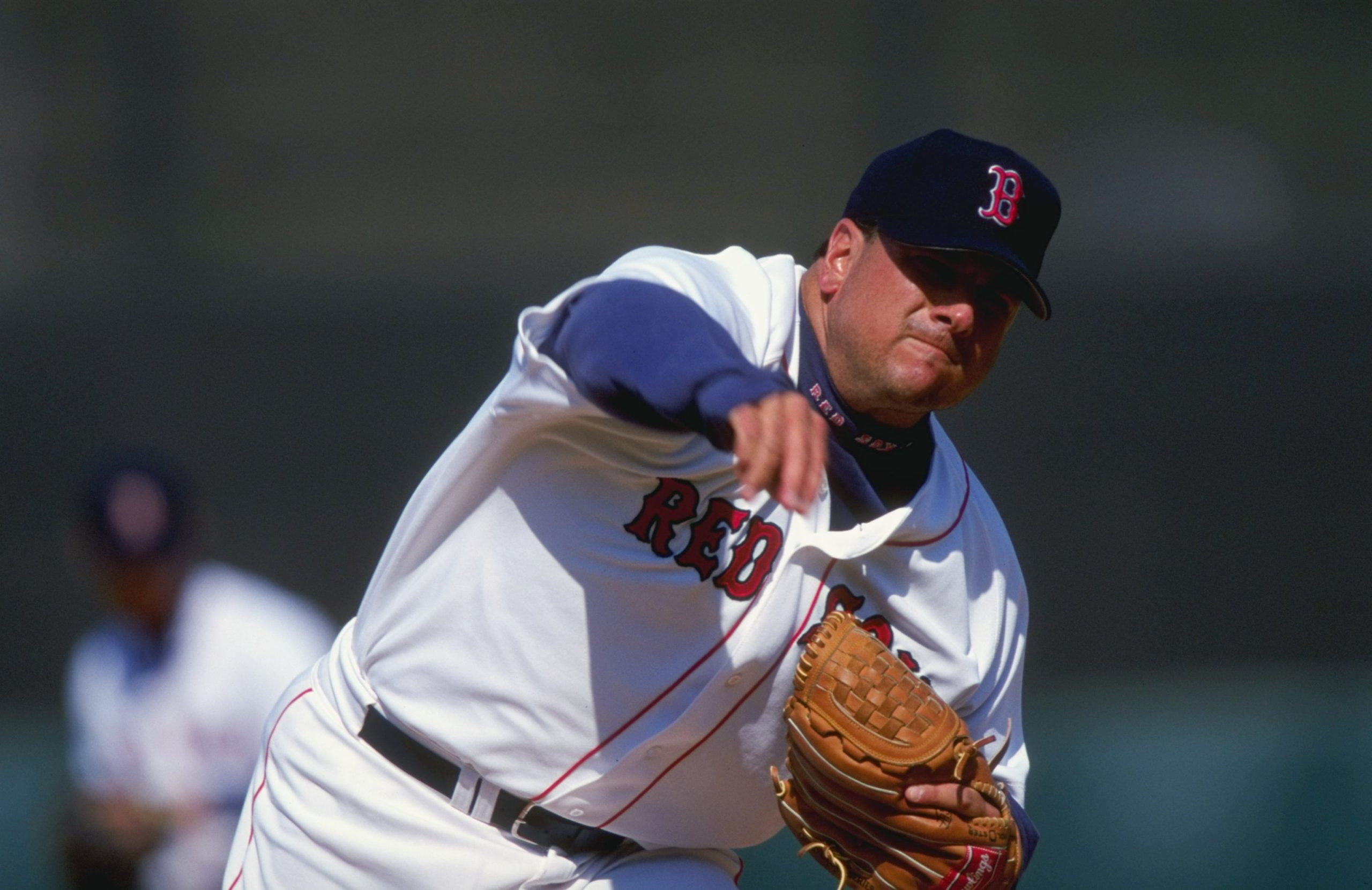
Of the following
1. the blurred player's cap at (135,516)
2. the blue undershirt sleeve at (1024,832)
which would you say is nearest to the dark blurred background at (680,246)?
the blurred player's cap at (135,516)

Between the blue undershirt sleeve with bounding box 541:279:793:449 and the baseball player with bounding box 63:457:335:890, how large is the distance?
177cm

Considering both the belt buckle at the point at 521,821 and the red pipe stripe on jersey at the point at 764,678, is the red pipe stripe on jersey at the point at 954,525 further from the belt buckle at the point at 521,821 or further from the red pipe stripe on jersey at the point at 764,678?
the belt buckle at the point at 521,821

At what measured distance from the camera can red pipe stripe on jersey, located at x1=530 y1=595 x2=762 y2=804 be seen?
1.56 m

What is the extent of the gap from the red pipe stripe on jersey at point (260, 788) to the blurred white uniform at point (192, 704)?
3.20ft

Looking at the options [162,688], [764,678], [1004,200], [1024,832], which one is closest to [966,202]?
[1004,200]

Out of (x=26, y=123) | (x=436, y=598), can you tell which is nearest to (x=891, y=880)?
(x=436, y=598)

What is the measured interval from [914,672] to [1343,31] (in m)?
5.53

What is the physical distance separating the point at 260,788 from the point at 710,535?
0.72m

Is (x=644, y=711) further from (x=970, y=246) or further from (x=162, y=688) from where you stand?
(x=162, y=688)

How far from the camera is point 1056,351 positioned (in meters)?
5.64

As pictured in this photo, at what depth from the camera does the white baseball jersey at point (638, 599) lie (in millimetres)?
1525

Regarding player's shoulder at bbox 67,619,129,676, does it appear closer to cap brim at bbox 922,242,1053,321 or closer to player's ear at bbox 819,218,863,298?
player's ear at bbox 819,218,863,298

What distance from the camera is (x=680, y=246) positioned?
19.4 ft

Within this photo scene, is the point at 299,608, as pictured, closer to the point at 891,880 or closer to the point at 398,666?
the point at 398,666
